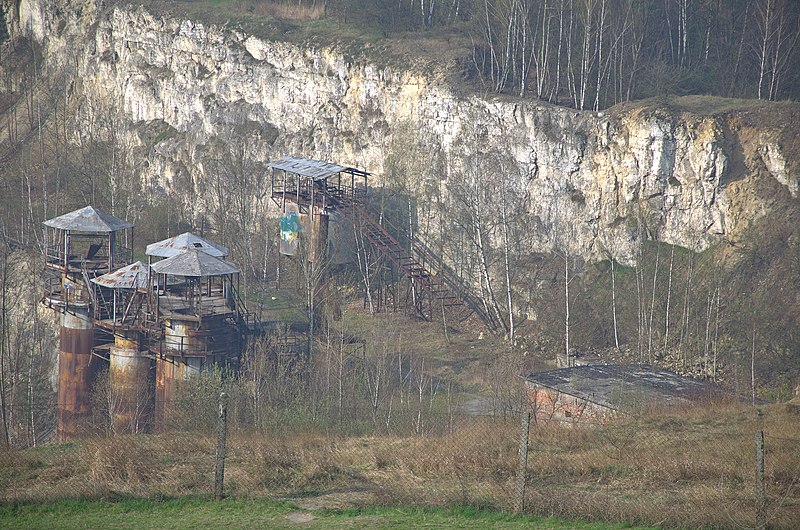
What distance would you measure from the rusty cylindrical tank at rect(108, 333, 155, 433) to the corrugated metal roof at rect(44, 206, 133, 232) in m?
5.64

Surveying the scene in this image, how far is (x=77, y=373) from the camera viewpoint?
121 ft

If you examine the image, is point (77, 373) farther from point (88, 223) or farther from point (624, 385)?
point (624, 385)

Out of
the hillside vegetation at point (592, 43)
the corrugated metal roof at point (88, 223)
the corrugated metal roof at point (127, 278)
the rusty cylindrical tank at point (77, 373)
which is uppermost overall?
the hillside vegetation at point (592, 43)

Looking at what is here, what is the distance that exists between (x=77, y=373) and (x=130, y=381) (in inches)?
122

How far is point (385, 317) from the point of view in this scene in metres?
44.3

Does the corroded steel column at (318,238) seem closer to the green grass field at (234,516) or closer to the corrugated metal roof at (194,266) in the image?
the corrugated metal roof at (194,266)

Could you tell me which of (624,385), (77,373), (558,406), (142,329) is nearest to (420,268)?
(142,329)

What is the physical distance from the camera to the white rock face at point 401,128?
41000 millimetres

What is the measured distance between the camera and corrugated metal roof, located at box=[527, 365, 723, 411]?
28094mm

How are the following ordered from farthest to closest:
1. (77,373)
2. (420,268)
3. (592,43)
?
(592,43)
(420,268)
(77,373)

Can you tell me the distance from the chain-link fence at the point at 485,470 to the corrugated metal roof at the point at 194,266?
531 inches

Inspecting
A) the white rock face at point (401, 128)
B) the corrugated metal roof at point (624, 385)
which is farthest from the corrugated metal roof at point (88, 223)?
the corrugated metal roof at point (624, 385)

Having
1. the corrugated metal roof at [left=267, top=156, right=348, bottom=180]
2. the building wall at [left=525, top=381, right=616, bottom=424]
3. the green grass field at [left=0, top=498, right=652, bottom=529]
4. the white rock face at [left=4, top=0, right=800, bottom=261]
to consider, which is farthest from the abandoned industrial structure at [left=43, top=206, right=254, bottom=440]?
the green grass field at [left=0, top=498, right=652, bottom=529]

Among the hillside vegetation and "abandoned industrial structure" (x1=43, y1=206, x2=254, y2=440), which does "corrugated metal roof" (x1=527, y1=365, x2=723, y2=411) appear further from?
the hillside vegetation
